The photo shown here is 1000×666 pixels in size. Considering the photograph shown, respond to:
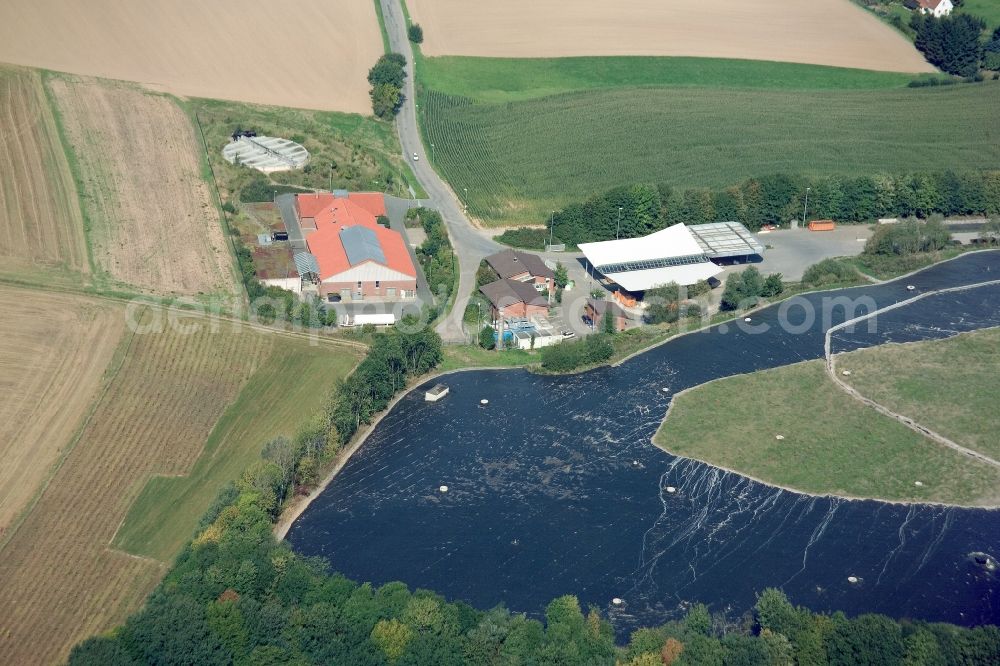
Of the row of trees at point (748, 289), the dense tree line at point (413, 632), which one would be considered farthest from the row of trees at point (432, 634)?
the row of trees at point (748, 289)

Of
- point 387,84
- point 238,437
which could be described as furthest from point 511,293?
point 387,84

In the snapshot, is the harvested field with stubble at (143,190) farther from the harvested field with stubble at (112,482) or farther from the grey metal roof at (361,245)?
the grey metal roof at (361,245)

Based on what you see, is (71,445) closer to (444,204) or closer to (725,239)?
(444,204)

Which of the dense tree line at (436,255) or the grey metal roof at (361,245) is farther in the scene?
the dense tree line at (436,255)

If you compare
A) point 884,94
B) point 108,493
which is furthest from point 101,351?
point 884,94

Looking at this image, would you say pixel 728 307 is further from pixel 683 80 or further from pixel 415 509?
pixel 683 80

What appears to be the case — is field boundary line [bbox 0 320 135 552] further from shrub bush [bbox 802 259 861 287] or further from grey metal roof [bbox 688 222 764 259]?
shrub bush [bbox 802 259 861 287]
